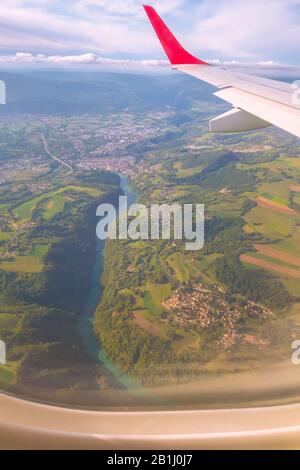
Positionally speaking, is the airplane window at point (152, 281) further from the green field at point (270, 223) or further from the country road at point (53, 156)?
the country road at point (53, 156)

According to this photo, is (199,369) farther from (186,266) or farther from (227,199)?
(227,199)

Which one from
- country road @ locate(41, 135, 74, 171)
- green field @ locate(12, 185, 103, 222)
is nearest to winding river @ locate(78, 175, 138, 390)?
green field @ locate(12, 185, 103, 222)

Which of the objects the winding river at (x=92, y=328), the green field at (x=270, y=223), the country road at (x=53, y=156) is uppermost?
the country road at (x=53, y=156)

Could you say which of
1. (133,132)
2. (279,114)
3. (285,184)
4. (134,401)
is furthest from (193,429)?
(133,132)

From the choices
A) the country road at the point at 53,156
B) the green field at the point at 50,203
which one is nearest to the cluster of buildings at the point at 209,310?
the green field at the point at 50,203

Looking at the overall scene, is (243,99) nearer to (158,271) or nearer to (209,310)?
(209,310)

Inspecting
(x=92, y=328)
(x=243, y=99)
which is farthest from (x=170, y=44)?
(x=92, y=328)
